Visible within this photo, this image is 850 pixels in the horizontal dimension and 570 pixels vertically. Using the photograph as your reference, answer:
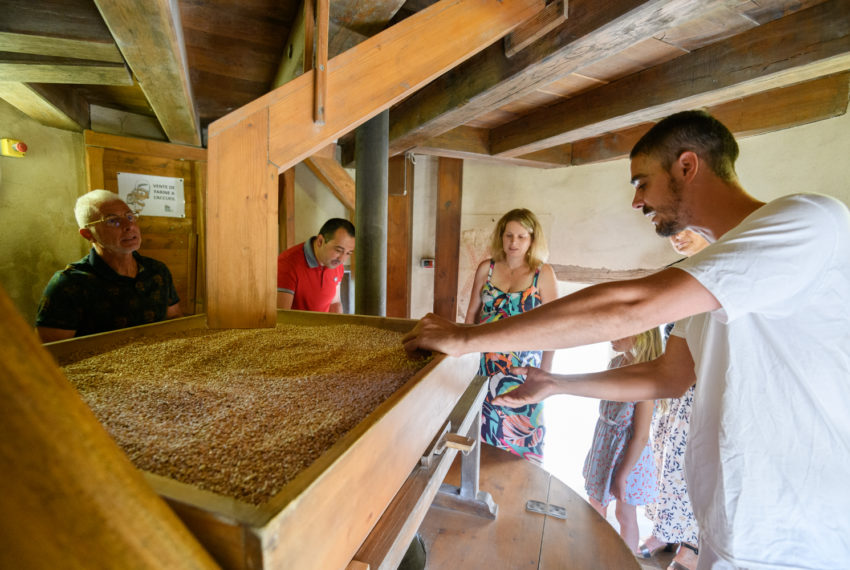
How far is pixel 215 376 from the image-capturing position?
661mm

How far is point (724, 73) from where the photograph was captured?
1509 mm

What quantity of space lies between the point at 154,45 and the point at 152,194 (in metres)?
2.22

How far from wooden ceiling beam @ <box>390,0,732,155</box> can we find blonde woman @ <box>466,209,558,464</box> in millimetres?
794

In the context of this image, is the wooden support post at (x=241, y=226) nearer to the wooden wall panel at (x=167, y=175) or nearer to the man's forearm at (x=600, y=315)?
the man's forearm at (x=600, y=315)

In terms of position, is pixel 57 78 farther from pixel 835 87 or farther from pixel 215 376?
pixel 835 87

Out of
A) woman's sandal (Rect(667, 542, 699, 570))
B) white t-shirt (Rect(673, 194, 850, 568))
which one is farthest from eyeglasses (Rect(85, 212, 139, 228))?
woman's sandal (Rect(667, 542, 699, 570))

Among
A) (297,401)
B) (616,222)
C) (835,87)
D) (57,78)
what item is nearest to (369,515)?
(297,401)

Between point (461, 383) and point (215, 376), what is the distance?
1.69ft

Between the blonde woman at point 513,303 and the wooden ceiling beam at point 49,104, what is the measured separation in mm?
2528

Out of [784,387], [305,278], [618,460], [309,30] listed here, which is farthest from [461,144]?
[784,387]

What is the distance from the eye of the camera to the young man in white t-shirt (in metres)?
0.75

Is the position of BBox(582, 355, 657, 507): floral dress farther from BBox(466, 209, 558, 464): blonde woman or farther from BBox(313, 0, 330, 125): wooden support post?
BBox(313, 0, 330, 125): wooden support post

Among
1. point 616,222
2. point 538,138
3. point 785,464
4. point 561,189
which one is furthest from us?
point 561,189

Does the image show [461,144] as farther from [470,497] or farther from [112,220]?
[470,497]
